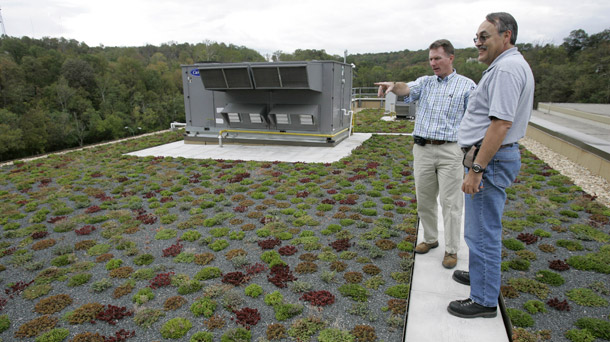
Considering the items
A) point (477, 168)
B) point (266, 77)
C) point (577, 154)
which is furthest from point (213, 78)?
point (577, 154)

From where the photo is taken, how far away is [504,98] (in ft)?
6.35

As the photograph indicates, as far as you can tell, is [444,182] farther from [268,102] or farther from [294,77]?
[268,102]

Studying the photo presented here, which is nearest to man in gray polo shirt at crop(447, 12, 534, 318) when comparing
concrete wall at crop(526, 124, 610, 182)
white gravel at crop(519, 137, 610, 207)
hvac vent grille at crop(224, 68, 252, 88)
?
white gravel at crop(519, 137, 610, 207)

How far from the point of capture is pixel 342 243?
374 cm

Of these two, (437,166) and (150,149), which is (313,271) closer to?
(437,166)

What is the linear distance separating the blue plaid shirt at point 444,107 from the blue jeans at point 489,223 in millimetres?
790

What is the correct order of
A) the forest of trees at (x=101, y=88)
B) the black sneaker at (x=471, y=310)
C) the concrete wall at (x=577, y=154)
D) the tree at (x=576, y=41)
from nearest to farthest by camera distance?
the black sneaker at (x=471, y=310) → the concrete wall at (x=577, y=154) → the forest of trees at (x=101, y=88) → the tree at (x=576, y=41)

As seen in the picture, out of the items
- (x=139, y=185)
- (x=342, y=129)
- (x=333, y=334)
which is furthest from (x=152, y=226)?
(x=342, y=129)

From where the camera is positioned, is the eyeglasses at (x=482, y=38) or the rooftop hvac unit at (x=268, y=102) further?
the rooftop hvac unit at (x=268, y=102)

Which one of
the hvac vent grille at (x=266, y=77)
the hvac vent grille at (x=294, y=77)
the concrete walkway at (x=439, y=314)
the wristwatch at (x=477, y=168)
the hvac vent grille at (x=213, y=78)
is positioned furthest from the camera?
the hvac vent grille at (x=213, y=78)

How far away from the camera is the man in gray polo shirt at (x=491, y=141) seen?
1961mm

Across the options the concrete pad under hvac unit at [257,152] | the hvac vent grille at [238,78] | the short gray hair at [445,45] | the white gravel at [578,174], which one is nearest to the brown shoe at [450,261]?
the short gray hair at [445,45]

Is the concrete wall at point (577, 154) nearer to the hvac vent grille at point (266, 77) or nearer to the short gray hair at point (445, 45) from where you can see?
the short gray hair at point (445, 45)

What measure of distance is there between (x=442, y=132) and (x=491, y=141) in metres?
0.93
